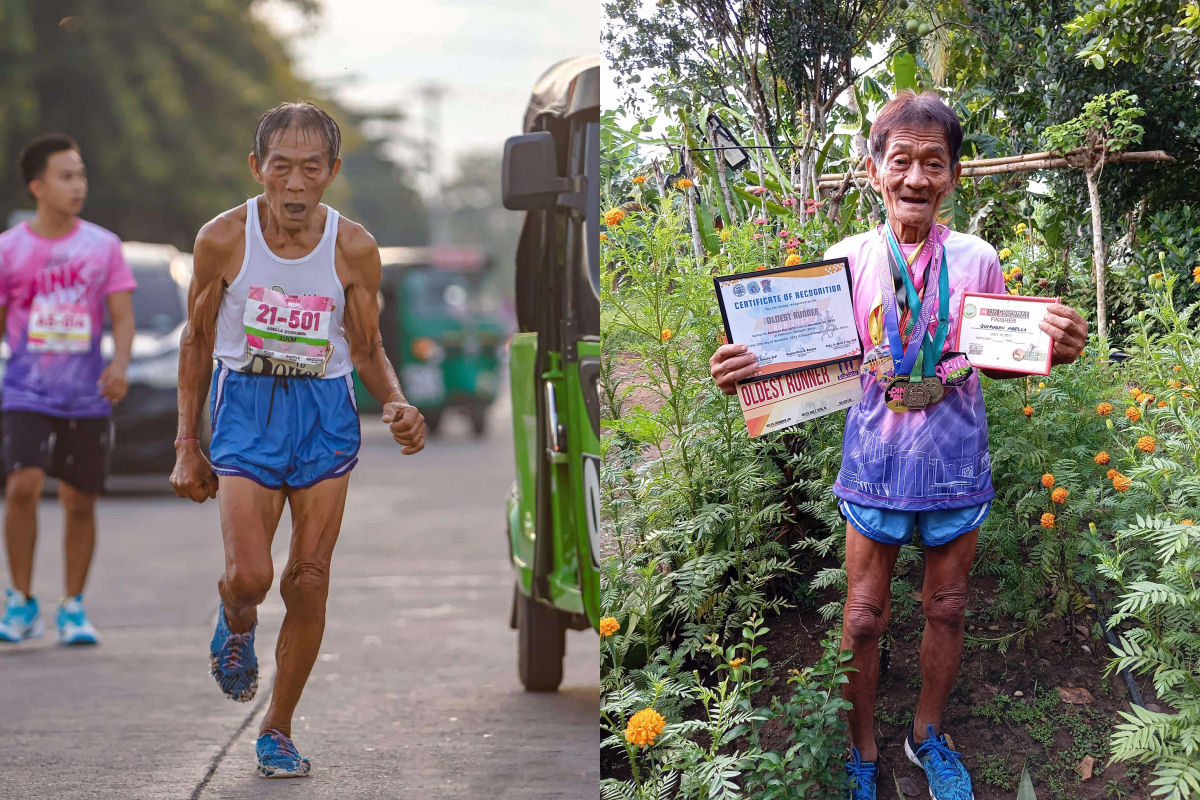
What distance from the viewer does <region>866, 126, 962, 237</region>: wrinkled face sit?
3.11 meters

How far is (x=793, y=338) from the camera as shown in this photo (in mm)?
3127

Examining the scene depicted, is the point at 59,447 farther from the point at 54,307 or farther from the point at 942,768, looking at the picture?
the point at 942,768

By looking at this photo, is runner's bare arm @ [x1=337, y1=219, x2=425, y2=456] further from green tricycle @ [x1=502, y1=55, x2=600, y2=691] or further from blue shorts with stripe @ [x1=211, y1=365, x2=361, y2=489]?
green tricycle @ [x1=502, y1=55, x2=600, y2=691]

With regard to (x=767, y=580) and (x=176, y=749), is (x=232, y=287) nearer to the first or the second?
(x=767, y=580)

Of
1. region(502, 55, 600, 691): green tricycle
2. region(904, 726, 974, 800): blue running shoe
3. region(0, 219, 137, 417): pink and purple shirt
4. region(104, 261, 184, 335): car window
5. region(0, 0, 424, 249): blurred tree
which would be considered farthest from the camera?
region(0, 0, 424, 249): blurred tree

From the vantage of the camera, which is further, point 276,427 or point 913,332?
point 276,427

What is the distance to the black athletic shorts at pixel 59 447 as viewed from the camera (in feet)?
21.6

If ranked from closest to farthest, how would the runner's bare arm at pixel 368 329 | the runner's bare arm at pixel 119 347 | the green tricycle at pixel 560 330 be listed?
the runner's bare arm at pixel 368 329 < the green tricycle at pixel 560 330 < the runner's bare arm at pixel 119 347

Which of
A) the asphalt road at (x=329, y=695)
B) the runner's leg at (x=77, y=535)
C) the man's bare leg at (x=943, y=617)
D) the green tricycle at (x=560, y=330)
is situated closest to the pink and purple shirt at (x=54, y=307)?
the runner's leg at (x=77, y=535)

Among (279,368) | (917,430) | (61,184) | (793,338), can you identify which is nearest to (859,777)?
(917,430)

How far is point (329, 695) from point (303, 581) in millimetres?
1956

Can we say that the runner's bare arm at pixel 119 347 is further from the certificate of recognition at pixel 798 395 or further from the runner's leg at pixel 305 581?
the certificate of recognition at pixel 798 395

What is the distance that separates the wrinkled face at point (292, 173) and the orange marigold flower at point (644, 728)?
150 cm

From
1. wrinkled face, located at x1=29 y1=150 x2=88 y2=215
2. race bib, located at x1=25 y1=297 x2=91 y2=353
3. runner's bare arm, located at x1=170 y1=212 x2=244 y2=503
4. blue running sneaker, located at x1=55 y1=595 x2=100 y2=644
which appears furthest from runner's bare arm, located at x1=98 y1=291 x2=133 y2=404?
runner's bare arm, located at x1=170 y1=212 x2=244 y2=503
